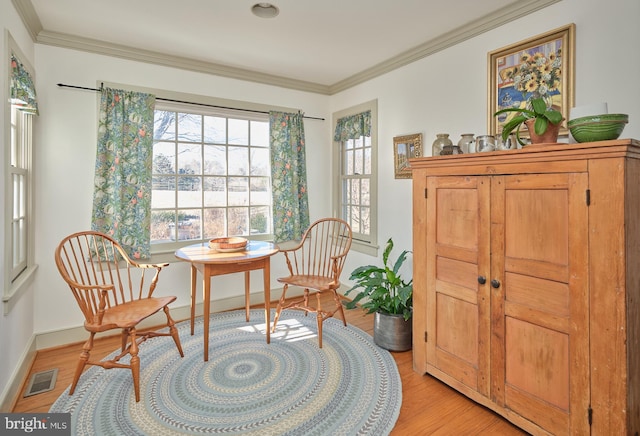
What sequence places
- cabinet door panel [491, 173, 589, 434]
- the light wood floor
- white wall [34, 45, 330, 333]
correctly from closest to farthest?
cabinet door panel [491, 173, 589, 434]
the light wood floor
white wall [34, 45, 330, 333]

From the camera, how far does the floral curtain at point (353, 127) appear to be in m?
3.74

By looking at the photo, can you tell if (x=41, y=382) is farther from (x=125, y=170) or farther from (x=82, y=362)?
(x=125, y=170)

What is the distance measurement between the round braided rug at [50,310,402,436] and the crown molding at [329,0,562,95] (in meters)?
2.59

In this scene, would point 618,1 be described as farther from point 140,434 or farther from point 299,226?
point 140,434

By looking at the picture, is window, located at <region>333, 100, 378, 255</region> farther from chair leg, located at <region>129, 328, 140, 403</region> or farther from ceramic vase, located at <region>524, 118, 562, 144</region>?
chair leg, located at <region>129, 328, 140, 403</region>

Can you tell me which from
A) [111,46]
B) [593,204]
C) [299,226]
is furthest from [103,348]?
[593,204]

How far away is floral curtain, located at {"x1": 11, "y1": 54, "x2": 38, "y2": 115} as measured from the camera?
7.17 ft

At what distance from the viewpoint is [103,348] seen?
2811 millimetres

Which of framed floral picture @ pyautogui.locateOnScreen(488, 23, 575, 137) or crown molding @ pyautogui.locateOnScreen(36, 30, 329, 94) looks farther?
crown molding @ pyautogui.locateOnScreen(36, 30, 329, 94)

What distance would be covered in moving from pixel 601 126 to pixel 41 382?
362cm

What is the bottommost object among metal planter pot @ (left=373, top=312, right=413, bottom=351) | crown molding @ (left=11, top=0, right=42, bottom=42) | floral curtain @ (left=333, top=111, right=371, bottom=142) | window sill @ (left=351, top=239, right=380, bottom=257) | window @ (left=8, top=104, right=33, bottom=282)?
metal planter pot @ (left=373, top=312, right=413, bottom=351)

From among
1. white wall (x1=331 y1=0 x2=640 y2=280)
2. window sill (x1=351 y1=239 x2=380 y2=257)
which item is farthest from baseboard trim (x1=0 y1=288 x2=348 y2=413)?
white wall (x1=331 y1=0 x2=640 y2=280)

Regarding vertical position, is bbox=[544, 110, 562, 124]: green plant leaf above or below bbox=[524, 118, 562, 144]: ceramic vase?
above

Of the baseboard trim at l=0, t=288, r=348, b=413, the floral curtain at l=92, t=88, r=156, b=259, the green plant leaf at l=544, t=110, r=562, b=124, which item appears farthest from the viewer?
the floral curtain at l=92, t=88, r=156, b=259
